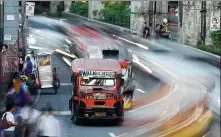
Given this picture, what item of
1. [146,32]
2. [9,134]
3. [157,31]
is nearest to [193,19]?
[157,31]

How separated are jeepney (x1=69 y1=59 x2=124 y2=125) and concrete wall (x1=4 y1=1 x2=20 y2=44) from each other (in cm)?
87

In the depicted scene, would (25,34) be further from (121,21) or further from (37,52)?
(121,21)

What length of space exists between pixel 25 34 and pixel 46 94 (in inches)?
34.0

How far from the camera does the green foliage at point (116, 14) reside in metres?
7.53

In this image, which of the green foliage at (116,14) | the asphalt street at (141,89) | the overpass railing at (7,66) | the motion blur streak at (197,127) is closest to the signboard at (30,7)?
the asphalt street at (141,89)

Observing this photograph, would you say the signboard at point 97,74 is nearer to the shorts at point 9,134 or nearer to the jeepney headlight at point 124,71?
the jeepney headlight at point 124,71

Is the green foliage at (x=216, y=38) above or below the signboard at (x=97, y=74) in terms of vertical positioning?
above

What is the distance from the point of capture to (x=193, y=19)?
21.6ft

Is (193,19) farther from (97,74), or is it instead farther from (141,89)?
(97,74)

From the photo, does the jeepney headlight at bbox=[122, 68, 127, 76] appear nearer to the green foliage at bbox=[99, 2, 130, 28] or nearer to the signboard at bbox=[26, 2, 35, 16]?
the green foliage at bbox=[99, 2, 130, 28]

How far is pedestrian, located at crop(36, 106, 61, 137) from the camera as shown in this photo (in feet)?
23.5

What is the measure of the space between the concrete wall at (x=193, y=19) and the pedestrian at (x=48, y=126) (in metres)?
1.77

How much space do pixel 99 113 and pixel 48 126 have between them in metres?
0.89

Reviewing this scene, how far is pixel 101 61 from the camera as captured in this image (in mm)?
8125
